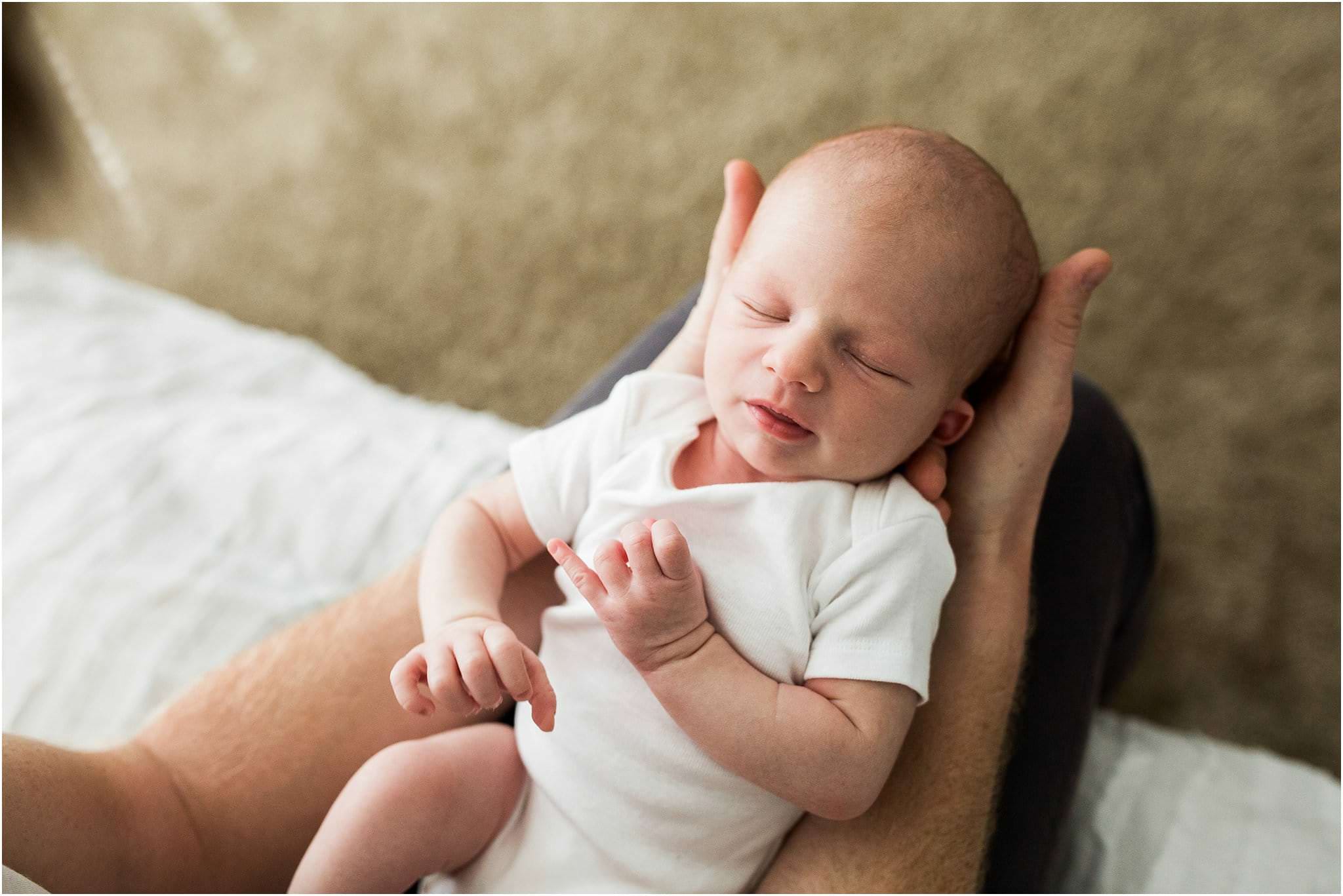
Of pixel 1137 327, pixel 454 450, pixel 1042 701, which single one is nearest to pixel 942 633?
pixel 1042 701

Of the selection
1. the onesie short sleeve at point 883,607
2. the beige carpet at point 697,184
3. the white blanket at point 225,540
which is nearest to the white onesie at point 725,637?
the onesie short sleeve at point 883,607

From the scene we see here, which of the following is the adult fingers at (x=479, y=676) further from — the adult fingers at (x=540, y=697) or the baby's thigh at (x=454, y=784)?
the baby's thigh at (x=454, y=784)

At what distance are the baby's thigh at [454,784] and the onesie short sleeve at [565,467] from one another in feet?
0.66

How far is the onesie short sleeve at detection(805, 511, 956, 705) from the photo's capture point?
829mm

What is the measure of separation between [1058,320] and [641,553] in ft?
1.52

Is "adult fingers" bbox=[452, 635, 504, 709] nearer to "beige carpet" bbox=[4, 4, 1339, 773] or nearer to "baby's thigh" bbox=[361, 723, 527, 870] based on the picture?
"baby's thigh" bbox=[361, 723, 527, 870]

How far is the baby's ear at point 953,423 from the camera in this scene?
96 centimetres

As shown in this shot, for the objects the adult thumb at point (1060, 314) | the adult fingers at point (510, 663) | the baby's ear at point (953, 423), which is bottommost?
the adult fingers at point (510, 663)

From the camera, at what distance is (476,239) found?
7.50 feet

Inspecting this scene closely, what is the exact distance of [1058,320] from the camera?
37.7 inches

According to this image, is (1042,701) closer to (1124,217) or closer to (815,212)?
(815,212)

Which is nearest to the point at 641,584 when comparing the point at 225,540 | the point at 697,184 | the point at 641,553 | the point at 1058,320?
the point at 641,553

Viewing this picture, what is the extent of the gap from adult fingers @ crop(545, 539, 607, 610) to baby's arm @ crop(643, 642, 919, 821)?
88 mm

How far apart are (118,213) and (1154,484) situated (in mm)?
2378
